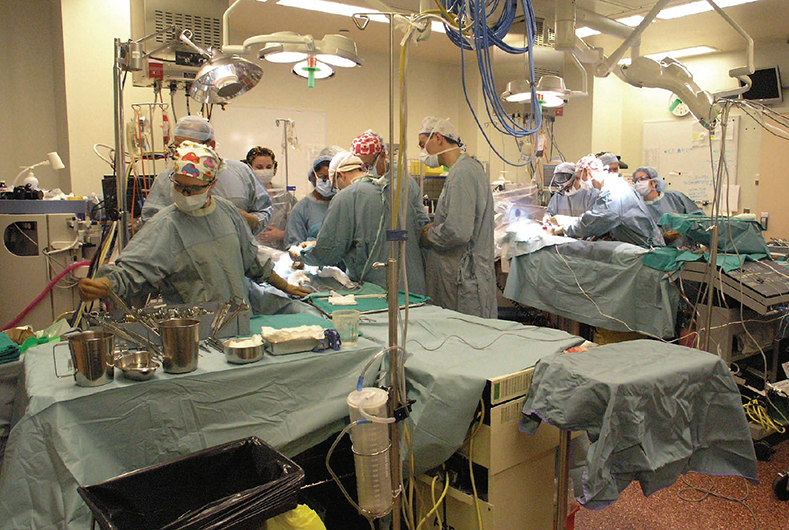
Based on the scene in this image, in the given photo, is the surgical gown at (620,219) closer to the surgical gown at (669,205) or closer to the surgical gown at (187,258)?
the surgical gown at (669,205)

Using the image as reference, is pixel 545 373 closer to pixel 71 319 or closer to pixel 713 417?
pixel 713 417

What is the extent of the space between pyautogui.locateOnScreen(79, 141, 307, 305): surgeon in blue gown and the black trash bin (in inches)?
30.1

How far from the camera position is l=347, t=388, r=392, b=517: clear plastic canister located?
1641mm

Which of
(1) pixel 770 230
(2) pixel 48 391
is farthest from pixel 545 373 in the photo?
(1) pixel 770 230

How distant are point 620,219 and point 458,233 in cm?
170

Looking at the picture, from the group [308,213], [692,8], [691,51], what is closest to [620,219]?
[692,8]

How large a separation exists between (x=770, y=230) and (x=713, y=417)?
478cm

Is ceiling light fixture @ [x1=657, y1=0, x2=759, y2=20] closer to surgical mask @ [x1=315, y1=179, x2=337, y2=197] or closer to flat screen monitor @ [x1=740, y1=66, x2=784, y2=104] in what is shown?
flat screen monitor @ [x1=740, y1=66, x2=784, y2=104]

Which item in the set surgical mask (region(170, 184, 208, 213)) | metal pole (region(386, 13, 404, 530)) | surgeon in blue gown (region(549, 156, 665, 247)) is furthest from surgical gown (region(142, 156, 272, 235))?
surgeon in blue gown (region(549, 156, 665, 247))

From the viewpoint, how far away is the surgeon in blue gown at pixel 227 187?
9.98 ft

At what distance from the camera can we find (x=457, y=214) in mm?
3326

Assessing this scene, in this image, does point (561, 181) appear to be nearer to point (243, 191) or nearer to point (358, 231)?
point (358, 231)

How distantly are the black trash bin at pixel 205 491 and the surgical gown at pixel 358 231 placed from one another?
5.39 ft

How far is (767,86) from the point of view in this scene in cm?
614
